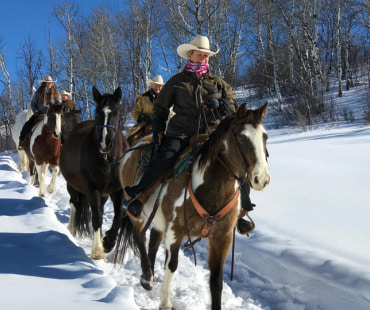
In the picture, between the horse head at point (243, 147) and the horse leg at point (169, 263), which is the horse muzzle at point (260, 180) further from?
the horse leg at point (169, 263)

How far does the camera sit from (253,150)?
84.3 inches

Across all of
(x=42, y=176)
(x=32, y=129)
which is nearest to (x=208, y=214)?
(x=42, y=176)

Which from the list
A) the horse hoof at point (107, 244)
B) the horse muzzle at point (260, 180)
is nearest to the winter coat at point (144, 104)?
the horse hoof at point (107, 244)

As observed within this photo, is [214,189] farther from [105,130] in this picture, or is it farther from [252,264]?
[105,130]

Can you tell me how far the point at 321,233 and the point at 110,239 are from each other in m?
2.59

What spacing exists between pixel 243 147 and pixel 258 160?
164 mm

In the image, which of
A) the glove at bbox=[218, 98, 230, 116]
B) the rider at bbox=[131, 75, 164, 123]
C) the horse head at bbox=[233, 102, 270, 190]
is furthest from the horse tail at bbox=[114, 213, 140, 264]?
the rider at bbox=[131, 75, 164, 123]

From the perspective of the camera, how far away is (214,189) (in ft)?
8.54

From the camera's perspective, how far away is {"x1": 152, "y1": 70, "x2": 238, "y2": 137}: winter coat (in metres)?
3.11

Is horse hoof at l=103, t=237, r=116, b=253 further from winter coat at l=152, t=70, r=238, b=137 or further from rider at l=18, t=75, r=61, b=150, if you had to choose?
rider at l=18, t=75, r=61, b=150

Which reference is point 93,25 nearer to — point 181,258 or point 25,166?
point 25,166

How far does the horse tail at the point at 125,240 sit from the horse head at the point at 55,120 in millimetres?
3164

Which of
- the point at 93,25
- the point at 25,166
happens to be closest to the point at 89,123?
the point at 25,166

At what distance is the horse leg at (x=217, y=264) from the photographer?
268 centimetres
